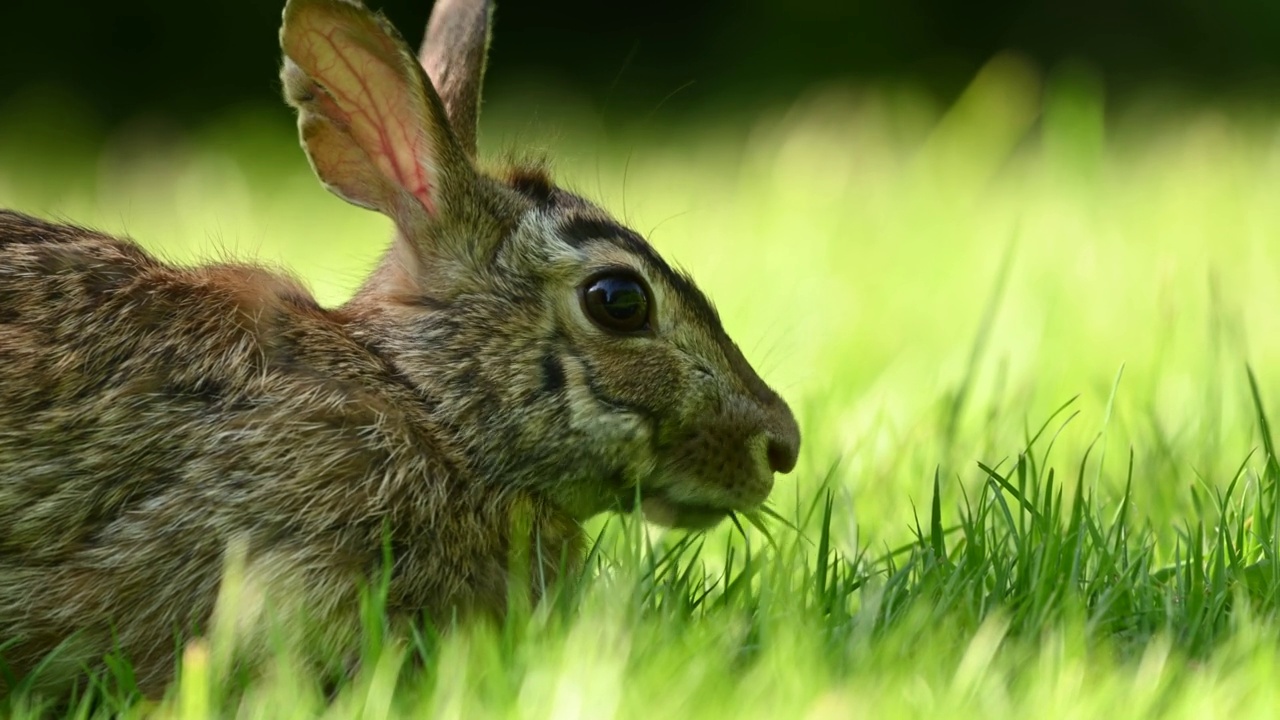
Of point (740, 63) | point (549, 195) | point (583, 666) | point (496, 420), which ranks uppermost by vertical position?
point (740, 63)

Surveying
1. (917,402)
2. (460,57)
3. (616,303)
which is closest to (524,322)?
(616,303)

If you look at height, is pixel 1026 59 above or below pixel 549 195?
above

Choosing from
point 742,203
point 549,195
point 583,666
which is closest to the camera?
point 583,666

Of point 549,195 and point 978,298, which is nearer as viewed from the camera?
point 549,195

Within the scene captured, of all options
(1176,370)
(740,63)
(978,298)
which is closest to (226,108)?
(740,63)

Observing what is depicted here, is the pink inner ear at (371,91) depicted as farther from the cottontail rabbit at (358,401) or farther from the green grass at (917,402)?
the green grass at (917,402)

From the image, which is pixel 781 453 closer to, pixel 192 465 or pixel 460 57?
pixel 192 465

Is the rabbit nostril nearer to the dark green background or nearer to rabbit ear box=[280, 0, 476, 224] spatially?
rabbit ear box=[280, 0, 476, 224]

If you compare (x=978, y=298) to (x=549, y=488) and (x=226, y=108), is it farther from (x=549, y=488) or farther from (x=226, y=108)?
(x=226, y=108)
